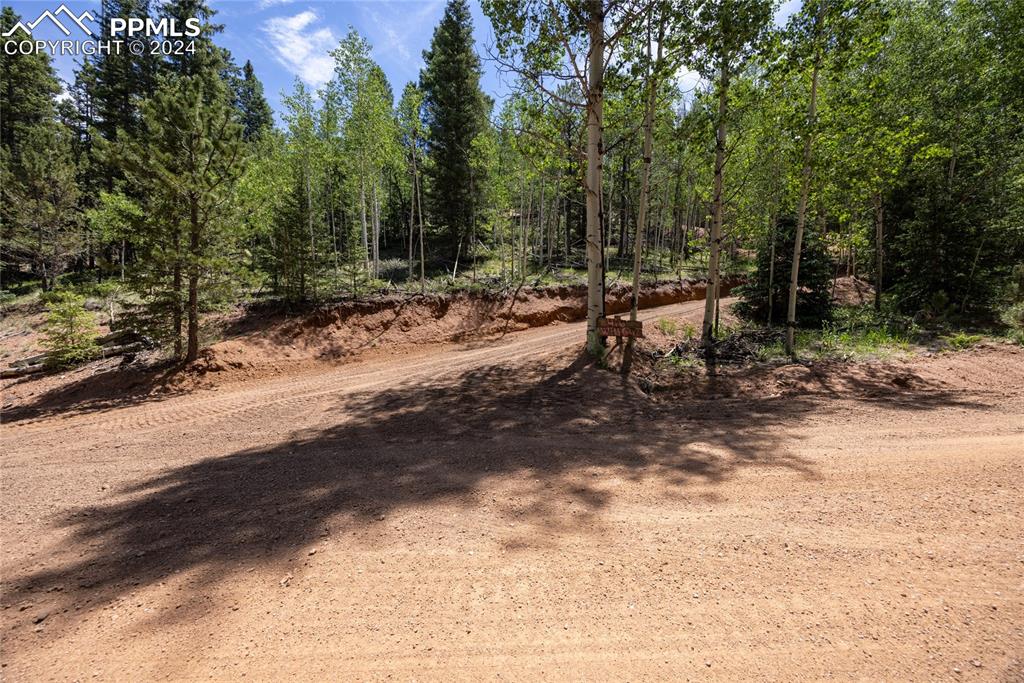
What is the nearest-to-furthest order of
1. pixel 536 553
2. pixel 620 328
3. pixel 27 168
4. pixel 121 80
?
pixel 536 553, pixel 620 328, pixel 27 168, pixel 121 80

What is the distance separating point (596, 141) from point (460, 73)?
21.6m

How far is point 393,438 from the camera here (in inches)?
274

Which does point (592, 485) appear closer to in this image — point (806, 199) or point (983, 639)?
point (983, 639)

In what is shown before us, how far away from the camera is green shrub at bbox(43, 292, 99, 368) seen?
45.3ft

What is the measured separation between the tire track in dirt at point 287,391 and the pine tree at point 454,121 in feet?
40.1

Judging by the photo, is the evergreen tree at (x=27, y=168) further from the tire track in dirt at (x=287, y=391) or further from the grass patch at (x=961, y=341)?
the grass patch at (x=961, y=341)

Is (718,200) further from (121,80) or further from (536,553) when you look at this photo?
(121,80)

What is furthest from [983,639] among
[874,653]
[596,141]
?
[596,141]

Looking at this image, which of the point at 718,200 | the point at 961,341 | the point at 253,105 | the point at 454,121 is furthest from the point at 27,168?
the point at 961,341

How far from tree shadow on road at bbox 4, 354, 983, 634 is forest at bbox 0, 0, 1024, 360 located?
4.16 metres

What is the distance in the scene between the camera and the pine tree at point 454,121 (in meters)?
26.7

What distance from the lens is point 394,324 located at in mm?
18375

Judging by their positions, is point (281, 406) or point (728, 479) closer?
point (728, 479)

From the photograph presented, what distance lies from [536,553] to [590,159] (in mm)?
8792
